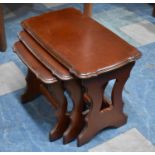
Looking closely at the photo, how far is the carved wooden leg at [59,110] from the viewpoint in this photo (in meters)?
1.25

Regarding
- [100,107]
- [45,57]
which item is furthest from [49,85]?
[100,107]

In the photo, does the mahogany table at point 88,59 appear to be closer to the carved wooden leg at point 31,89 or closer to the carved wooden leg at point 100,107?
the carved wooden leg at point 100,107

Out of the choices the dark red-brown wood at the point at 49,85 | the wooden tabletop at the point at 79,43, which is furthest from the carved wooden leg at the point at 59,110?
the wooden tabletop at the point at 79,43

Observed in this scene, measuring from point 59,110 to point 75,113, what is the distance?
2.8 inches

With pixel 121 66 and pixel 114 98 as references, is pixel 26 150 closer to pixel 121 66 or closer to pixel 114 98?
pixel 114 98

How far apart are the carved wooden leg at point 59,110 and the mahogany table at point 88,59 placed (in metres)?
0.04

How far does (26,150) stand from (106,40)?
1.97 feet

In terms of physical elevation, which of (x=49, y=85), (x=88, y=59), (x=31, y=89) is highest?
(x=88, y=59)

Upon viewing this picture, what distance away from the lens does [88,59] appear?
1.20m

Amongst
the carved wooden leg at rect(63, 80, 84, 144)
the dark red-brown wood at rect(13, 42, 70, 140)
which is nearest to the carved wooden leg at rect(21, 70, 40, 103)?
the dark red-brown wood at rect(13, 42, 70, 140)

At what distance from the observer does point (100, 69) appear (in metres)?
1.15

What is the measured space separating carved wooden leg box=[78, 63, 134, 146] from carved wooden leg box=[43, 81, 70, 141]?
92mm

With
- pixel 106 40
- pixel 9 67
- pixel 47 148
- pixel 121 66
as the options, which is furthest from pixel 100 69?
pixel 9 67

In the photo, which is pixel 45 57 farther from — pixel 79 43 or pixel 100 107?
pixel 100 107
